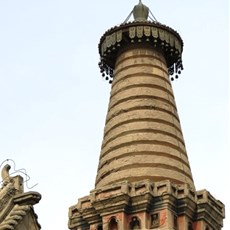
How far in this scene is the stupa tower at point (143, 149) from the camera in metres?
20.4

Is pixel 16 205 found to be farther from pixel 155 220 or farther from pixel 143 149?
pixel 143 149

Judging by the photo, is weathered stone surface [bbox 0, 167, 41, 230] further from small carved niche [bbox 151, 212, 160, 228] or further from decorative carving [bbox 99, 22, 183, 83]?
decorative carving [bbox 99, 22, 183, 83]

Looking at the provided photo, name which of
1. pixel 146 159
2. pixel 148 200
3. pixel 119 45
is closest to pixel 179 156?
pixel 146 159

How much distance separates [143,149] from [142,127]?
2.45 feet

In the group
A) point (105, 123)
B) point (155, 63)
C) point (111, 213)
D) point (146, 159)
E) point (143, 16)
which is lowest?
point (111, 213)

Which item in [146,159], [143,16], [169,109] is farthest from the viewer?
[143,16]

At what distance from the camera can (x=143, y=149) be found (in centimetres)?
2202

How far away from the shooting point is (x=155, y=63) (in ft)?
79.4

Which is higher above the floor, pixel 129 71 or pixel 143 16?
pixel 143 16

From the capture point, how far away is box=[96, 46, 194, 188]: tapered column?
71.4ft

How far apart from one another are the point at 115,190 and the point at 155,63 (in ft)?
16.5

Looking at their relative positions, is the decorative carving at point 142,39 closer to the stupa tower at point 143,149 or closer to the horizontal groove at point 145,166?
the stupa tower at point 143,149

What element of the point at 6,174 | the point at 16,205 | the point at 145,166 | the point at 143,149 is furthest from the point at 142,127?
the point at 16,205

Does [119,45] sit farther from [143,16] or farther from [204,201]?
[204,201]
